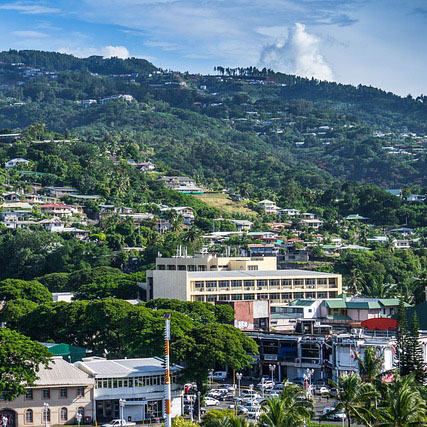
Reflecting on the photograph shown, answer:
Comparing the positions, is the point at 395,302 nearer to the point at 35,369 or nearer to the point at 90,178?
the point at 35,369

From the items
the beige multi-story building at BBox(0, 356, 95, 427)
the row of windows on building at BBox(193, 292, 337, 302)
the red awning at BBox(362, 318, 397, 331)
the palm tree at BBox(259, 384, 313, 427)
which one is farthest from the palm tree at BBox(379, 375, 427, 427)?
the row of windows on building at BBox(193, 292, 337, 302)

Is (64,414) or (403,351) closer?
(64,414)

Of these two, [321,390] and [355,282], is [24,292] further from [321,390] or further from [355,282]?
[321,390]

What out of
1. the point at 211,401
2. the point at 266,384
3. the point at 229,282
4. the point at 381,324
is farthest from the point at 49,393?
the point at 229,282

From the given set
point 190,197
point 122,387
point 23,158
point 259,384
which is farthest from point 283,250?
Answer: point 122,387

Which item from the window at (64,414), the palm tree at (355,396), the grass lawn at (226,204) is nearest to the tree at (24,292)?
the window at (64,414)

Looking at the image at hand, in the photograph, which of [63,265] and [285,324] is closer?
[285,324]

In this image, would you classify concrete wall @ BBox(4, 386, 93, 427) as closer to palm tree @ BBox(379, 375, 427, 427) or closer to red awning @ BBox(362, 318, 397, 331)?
palm tree @ BBox(379, 375, 427, 427)
